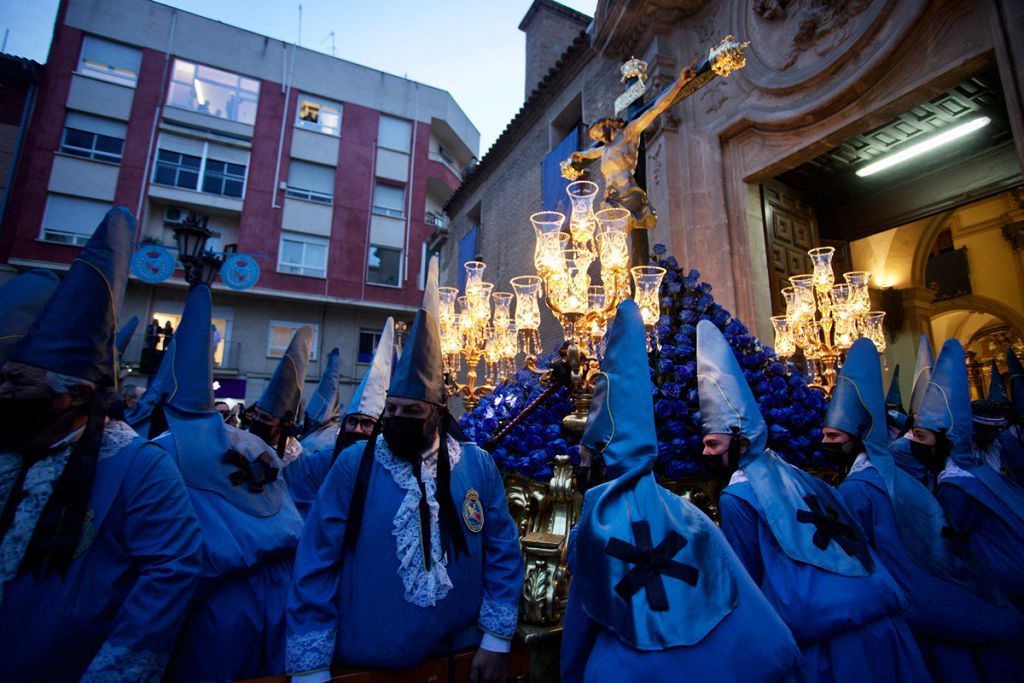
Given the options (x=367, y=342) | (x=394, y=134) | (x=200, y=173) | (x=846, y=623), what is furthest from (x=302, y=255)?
(x=846, y=623)

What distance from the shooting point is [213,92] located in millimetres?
20859

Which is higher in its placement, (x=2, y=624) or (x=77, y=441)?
(x=77, y=441)

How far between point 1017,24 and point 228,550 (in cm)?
Answer: 692

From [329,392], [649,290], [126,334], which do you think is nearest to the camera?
[649,290]

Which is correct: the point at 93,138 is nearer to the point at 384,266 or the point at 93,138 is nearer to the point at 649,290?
the point at 384,266

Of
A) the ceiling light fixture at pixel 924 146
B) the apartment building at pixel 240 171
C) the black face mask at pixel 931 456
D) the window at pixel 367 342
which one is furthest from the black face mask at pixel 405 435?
the window at pixel 367 342

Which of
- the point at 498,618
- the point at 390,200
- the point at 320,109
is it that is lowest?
the point at 498,618

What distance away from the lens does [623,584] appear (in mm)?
1501

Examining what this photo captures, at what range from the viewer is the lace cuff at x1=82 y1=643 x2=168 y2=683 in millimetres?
1622

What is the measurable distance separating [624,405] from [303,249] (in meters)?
21.8

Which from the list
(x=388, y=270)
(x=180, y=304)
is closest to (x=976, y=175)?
(x=388, y=270)

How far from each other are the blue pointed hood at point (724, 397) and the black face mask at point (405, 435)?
1.39 meters

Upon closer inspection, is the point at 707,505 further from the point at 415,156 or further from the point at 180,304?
the point at 415,156

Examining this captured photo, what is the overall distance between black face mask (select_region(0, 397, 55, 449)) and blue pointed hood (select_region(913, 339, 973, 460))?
15.0 feet
